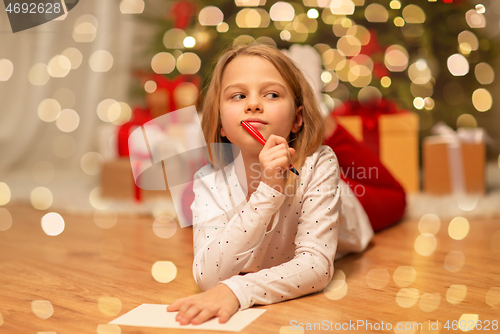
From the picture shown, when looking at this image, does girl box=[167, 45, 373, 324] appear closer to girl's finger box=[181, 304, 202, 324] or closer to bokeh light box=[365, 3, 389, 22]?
girl's finger box=[181, 304, 202, 324]

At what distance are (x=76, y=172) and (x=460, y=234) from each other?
6.47ft

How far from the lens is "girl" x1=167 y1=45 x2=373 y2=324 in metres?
0.71

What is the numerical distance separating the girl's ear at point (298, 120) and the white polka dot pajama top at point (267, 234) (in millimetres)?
56

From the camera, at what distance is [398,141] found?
5.82ft

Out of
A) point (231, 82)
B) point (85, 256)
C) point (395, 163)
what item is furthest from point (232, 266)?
point (395, 163)

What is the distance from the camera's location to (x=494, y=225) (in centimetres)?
129

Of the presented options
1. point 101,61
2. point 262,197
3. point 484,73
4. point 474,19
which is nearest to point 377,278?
point 262,197

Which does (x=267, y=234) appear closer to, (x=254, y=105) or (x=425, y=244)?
(x=254, y=105)

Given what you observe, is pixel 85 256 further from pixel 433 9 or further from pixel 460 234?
pixel 433 9

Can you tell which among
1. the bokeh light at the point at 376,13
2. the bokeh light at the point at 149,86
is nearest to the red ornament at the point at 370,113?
the bokeh light at the point at 376,13

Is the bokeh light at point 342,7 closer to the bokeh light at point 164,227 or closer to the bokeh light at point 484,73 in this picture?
the bokeh light at point 484,73

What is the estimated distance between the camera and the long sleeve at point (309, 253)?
0.71 meters

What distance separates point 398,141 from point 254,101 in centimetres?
113

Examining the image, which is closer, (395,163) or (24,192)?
(395,163)
